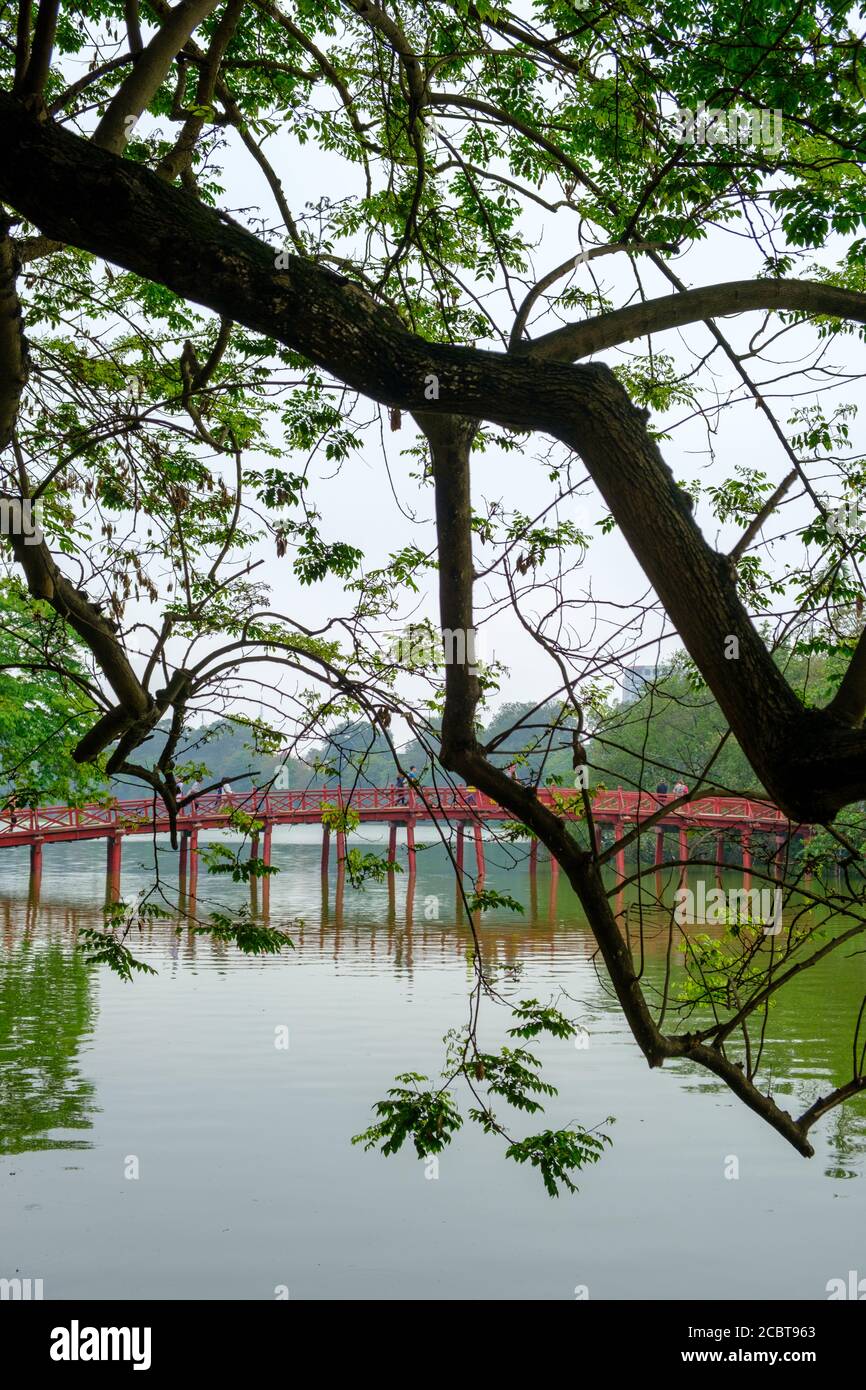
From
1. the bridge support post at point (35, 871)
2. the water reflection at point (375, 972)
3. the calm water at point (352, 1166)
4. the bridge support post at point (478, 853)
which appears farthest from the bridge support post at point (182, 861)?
the bridge support post at point (35, 871)

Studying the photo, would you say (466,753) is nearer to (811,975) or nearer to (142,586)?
(142,586)

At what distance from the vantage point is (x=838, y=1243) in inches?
317

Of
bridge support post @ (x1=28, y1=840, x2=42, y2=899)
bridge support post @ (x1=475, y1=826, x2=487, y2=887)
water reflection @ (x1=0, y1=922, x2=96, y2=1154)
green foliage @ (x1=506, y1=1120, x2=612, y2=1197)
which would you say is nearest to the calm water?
water reflection @ (x1=0, y1=922, x2=96, y2=1154)

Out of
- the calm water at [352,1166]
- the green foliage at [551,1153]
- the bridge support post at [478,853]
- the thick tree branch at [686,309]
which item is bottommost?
the calm water at [352,1166]

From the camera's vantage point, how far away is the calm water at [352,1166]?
7707mm

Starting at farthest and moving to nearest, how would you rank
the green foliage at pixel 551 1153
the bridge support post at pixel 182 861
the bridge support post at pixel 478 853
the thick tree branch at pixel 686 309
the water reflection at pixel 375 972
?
the water reflection at pixel 375 972 → the bridge support post at pixel 182 861 → the bridge support post at pixel 478 853 → the green foliage at pixel 551 1153 → the thick tree branch at pixel 686 309

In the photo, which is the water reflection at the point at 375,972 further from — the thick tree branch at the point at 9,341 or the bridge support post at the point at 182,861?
the thick tree branch at the point at 9,341

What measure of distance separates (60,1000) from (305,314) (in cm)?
1459

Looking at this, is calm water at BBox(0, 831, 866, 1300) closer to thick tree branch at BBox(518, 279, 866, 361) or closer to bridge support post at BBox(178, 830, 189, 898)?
bridge support post at BBox(178, 830, 189, 898)

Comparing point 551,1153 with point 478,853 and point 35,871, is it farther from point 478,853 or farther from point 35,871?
point 35,871

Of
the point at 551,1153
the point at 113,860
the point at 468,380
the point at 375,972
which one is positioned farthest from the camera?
the point at 113,860

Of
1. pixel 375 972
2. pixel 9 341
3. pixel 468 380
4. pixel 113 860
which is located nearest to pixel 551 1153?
pixel 468 380

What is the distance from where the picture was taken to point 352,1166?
31.3 ft
